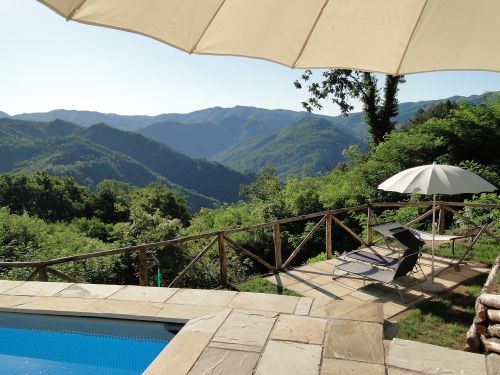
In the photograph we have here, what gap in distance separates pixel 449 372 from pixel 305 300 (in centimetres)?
153

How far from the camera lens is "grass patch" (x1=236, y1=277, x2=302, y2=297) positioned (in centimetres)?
562

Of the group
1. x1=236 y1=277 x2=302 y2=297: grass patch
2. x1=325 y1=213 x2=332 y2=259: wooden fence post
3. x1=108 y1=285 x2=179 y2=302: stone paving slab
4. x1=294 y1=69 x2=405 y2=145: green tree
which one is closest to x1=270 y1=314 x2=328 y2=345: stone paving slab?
x1=108 y1=285 x2=179 y2=302: stone paving slab

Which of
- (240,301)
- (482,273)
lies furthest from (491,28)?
(482,273)

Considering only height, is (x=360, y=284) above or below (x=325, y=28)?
below

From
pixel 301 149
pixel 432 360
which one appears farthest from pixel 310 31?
pixel 301 149

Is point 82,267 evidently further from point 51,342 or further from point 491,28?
point 491,28

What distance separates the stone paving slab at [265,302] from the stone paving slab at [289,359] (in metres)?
0.65

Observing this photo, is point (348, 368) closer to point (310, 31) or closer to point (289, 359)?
point (289, 359)

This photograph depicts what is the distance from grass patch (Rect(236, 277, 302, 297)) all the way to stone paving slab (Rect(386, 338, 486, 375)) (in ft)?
9.47

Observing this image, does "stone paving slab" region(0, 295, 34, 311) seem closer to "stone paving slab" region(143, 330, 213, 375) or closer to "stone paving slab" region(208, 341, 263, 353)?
"stone paving slab" region(143, 330, 213, 375)

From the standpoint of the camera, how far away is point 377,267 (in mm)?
5695

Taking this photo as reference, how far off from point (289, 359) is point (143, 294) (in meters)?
2.07

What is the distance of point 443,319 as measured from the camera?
4.57 m

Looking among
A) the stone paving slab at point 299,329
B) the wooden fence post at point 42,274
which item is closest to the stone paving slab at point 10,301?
the wooden fence post at point 42,274
